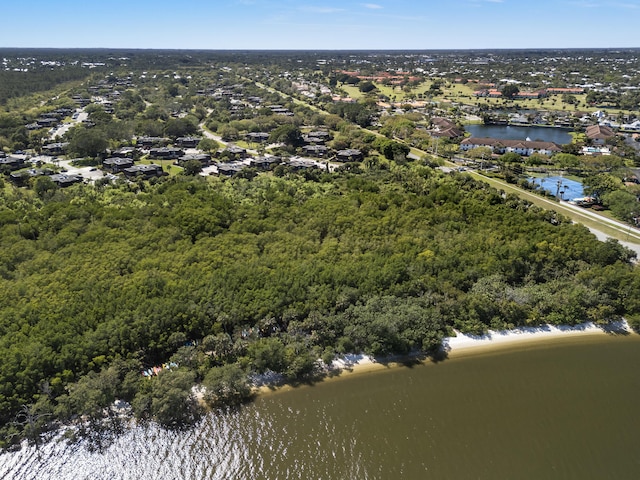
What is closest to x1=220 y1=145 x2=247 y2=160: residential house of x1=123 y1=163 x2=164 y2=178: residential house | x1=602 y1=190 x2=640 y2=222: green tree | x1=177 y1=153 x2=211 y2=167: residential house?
x1=177 y1=153 x2=211 y2=167: residential house

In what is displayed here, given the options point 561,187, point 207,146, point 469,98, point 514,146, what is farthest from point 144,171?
point 469,98

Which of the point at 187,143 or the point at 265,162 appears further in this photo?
the point at 187,143

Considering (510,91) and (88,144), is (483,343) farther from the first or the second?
(510,91)

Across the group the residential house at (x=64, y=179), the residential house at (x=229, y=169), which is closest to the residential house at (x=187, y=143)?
the residential house at (x=229, y=169)

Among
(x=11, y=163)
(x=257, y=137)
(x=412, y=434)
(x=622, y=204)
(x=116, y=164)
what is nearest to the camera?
(x=412, y=434)

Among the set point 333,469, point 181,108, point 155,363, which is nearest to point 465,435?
point 333,469

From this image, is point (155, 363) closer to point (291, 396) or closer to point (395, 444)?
point (291, 396)
